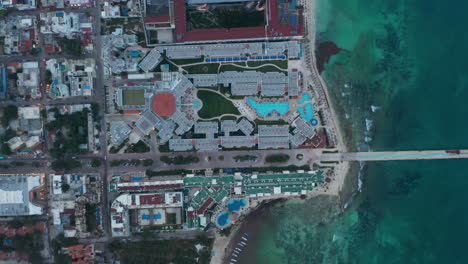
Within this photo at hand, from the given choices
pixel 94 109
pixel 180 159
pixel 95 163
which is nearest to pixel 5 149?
pixel 95 163

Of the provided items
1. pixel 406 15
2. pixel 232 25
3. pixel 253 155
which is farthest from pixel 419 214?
pixel 232 25

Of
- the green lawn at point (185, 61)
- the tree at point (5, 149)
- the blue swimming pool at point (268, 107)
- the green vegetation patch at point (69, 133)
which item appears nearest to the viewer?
the tree at point (5, 149)

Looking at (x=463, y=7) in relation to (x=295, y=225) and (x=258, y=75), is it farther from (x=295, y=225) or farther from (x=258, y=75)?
(x=295, y=225)

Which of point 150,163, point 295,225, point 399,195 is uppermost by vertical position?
point 150,163

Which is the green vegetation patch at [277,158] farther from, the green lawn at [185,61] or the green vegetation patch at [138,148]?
the green vegetation patch at [138,148]

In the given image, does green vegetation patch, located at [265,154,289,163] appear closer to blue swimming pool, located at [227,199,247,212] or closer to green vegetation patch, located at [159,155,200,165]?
blue swimming pool, located at [227,199,247,212]

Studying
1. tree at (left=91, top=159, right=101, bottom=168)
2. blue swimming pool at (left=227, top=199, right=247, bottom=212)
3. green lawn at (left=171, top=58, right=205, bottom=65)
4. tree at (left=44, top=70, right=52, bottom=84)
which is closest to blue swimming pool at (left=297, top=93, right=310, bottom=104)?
green lawn at (left=171, top=58, right=205, bottom=65)

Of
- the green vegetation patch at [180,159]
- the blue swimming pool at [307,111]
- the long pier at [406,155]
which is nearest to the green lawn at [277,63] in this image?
the blue swimming pool at [307,111]
